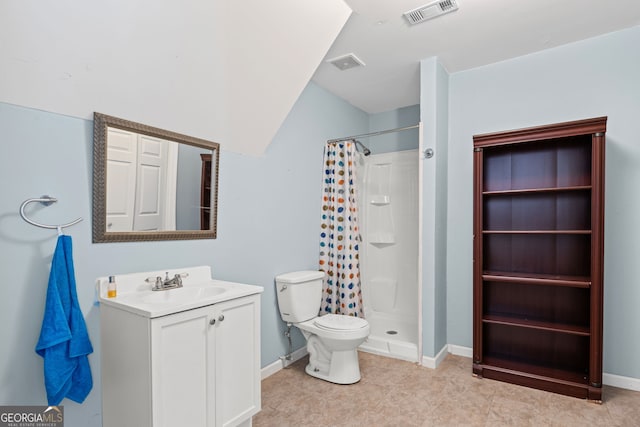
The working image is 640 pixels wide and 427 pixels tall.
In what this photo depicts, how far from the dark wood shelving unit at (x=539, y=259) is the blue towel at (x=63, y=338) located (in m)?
2.54

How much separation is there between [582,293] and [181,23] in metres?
3.15

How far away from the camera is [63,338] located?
4.82 ft

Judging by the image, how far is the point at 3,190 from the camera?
1401 mm

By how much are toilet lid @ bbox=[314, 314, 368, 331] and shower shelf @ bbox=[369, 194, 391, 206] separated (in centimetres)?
147

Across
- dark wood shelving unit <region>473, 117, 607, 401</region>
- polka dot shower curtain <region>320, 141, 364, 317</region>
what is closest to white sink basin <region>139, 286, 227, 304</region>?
polka dot shower curtain <region>320, 141, 364, 317</region>

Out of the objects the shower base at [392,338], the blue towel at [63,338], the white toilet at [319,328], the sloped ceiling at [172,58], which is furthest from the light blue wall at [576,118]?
the blue towel at [63,338]

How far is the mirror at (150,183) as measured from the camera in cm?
168

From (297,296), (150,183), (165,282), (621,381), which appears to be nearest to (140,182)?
(150,183)

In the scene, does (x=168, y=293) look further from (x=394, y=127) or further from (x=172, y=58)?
(x=394, y=127)

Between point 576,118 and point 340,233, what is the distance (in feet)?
6.79

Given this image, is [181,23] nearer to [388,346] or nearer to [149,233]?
[149,233]

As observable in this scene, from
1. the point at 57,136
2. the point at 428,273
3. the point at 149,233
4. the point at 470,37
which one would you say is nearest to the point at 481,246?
the point at 428,273

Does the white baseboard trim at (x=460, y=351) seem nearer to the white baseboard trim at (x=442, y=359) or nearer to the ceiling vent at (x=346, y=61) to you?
the white baseboard trim at (x=442, y=359)

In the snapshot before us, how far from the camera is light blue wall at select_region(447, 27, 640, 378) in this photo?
95.8 inches
